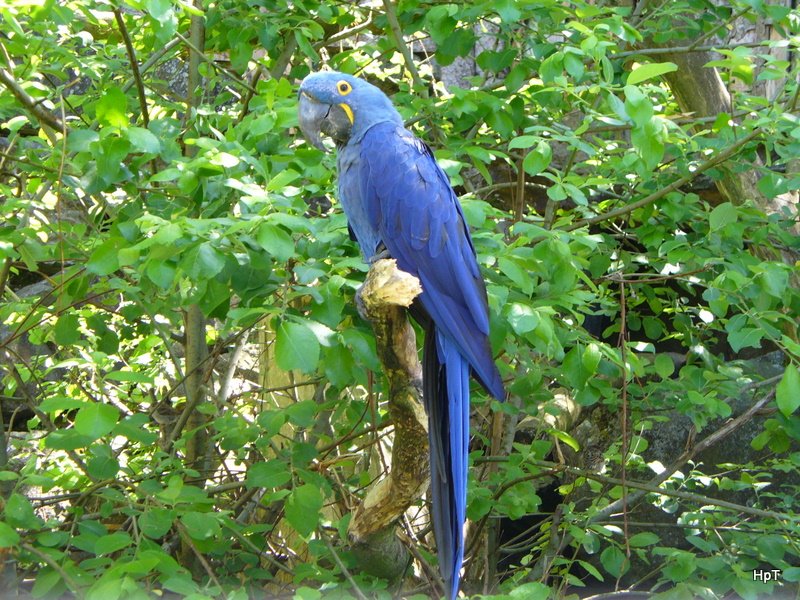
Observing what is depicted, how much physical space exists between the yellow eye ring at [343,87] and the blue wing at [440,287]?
0.56 feet

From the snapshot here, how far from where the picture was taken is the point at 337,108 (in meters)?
2.83

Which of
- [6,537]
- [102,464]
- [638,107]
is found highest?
[638,107]

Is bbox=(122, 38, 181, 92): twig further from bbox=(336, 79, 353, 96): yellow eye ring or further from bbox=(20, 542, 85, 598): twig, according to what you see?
bbox=(20, 542, 85, 598): twig

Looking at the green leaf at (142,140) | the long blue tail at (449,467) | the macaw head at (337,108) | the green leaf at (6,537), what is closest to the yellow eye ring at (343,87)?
the macaw head at (337,108)

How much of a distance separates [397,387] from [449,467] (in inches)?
10.6

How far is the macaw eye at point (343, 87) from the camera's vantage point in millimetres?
2822

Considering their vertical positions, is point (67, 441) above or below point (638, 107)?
below

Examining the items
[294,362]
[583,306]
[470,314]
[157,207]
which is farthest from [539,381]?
[157,207]

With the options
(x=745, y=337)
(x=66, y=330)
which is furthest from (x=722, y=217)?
(x=66, y=330)

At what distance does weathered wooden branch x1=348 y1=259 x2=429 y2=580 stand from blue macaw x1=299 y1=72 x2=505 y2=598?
0.19 feet

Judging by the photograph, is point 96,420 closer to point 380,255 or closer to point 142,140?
point 142,140

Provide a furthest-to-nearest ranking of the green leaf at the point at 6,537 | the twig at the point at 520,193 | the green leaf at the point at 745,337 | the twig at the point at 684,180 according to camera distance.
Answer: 1. the twig at the point at 520,193
2. the twig at the point at 684,180
3. the green leaf at the point at 745,337
4. the green leaf at the point at 6,537

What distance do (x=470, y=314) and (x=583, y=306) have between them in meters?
0.47

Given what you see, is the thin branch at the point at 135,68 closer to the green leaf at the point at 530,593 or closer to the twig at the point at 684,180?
the twig at the point at 684,180
